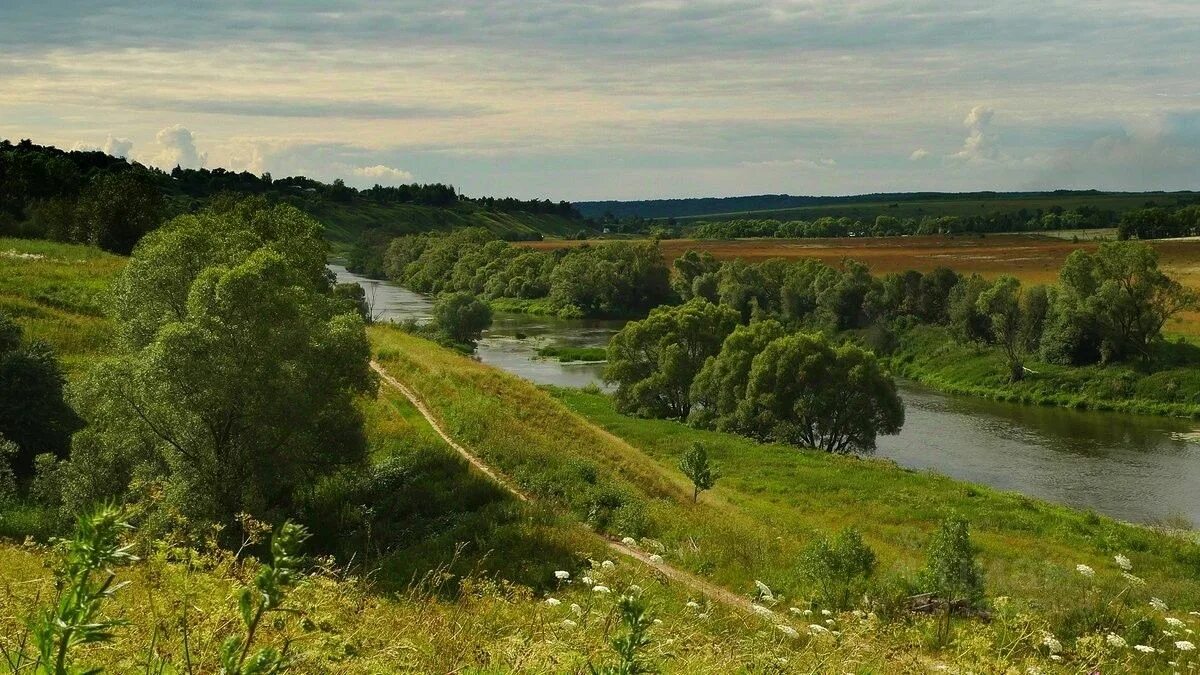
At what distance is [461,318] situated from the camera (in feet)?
226

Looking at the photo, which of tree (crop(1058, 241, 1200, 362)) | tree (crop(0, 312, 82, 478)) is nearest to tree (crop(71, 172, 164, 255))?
tree (crop(0, 312, 82, 478))

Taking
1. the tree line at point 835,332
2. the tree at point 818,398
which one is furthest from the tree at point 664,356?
the tree at point 818,398

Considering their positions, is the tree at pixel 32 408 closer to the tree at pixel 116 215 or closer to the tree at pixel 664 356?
the tree at pixel 664 356

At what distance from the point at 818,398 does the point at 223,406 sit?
32191 mm

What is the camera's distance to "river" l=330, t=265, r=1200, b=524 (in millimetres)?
37938

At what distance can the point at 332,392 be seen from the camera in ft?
67.9

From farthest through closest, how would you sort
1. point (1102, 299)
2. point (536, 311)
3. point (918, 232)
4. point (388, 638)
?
1. point (918, 232)
2. point (536, 311)
3. point (1102, 299)
4. point (388, 638)

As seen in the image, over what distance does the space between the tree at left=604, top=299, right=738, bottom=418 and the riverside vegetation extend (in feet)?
60.1

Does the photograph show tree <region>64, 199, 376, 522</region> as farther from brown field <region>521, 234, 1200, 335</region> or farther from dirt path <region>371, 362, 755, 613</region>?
brown field <region>521, 234, 1200, 335</region>

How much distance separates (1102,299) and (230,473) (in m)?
58.4

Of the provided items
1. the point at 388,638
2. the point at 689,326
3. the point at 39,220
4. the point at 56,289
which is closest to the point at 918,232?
the point at 689,326

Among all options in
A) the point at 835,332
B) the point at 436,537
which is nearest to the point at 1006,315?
the point at 835,332

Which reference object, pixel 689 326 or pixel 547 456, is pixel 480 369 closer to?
pixel 547 456

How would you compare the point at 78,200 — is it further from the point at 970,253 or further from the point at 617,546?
the point at 970,253
